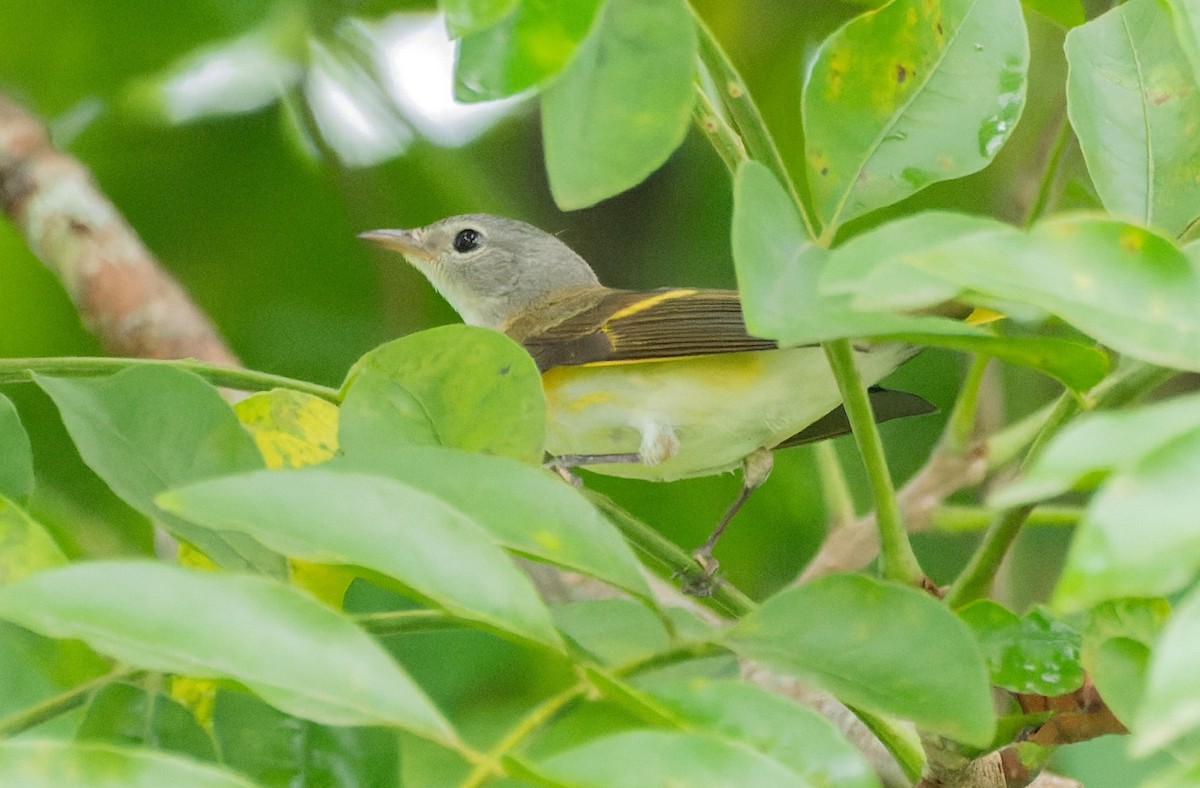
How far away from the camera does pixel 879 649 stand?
0.61 metres

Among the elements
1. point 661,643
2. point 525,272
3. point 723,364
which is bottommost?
point 661,643

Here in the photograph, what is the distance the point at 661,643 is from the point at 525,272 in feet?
5.04

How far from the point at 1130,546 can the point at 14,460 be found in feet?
2.17

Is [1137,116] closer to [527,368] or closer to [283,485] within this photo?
[527,368]

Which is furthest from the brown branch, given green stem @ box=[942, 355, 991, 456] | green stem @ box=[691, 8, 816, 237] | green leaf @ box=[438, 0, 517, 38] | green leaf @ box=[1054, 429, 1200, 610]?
green leaf @ box=[1054, 429, 1200, 610]

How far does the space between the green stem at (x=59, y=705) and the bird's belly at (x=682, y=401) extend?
0.91m

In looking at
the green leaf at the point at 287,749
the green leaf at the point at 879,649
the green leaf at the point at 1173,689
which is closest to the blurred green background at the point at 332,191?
the green leaf at the point at 287,749

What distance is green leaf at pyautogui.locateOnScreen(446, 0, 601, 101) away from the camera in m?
0.58

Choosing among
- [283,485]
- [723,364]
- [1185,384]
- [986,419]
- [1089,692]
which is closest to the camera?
[283,485]

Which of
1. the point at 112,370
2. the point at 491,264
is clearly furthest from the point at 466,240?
the point at 112,370

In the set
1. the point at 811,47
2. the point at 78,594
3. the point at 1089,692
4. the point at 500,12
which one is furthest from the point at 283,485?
the point at 811,47

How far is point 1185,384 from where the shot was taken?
95.2 inches

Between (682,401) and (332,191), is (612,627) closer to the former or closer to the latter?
(682,401)

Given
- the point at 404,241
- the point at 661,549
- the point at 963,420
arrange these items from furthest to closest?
the point at 404,241 → the point at 963,420 → the point at 661,549
